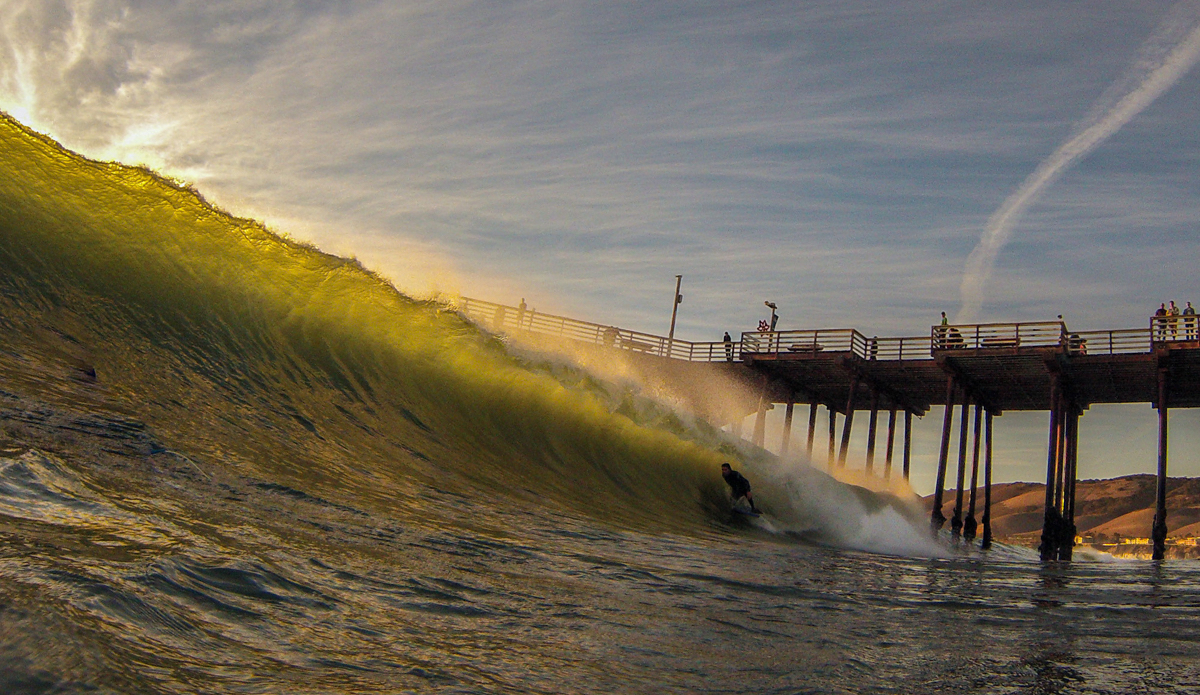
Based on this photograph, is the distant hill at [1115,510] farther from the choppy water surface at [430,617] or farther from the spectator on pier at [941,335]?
the choppy water surface at [430,617]

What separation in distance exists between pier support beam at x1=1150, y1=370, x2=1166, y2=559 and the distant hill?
35.9m

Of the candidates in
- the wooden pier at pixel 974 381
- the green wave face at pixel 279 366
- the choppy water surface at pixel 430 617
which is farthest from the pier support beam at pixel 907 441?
the choppy water surface at pixel 430 617

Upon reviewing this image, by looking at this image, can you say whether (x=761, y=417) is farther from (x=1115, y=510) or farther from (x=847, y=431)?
(x=1115, y=510)

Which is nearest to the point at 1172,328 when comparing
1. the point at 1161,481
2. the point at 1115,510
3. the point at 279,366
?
the point at 1161,481

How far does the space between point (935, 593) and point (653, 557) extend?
274 centimetres

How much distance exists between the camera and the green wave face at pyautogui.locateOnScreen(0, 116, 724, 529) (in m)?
7.94

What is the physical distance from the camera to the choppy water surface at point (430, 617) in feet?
9.61

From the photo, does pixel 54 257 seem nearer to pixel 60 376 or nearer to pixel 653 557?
pixel 60 376

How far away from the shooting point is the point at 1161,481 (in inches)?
914

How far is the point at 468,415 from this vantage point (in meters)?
13.9

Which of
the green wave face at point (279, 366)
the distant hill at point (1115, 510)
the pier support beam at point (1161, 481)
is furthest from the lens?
the distant hill at point (1115, 510)

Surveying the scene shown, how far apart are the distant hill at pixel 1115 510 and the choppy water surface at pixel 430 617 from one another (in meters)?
58.0

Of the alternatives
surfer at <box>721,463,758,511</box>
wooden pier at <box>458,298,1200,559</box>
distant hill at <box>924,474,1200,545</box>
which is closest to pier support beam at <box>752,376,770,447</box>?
wooden pier at <box>458,298,1200,559</box>

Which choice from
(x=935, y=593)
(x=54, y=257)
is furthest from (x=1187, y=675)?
(x=54, y=257)
